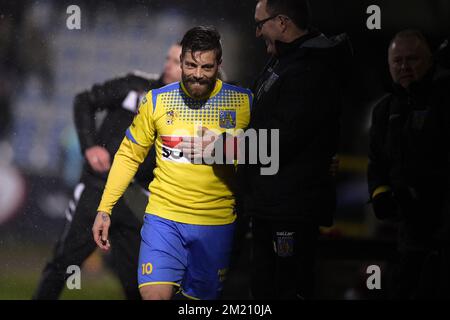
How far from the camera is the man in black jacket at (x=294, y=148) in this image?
3824 mm

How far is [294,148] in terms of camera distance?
385 cm

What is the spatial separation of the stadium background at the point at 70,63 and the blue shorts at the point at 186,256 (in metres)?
0.78

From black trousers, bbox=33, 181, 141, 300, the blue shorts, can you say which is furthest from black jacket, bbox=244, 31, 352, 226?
black trousers, bbox=33, 181, 141, 300

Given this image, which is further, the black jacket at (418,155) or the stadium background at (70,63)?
the stadium background at (70,63)

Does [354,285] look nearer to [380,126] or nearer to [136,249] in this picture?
[380,126]

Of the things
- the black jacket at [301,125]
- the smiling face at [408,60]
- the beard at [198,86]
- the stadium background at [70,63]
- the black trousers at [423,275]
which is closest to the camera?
the black jacket at [301,125]

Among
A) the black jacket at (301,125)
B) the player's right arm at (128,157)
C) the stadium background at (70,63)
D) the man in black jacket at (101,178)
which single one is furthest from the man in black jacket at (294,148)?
the man in black jacket at (101,178)

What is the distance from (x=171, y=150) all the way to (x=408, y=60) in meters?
1.53

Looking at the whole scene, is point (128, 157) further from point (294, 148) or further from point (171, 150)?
point (294, 148)

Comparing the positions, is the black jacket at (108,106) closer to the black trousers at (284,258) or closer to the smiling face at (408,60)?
the black trousers at (284,258)

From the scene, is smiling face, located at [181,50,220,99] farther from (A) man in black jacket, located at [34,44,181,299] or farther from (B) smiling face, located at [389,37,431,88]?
(B) smiling face, located at [389,37,431,88]

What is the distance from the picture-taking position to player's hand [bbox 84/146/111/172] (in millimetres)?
4662
